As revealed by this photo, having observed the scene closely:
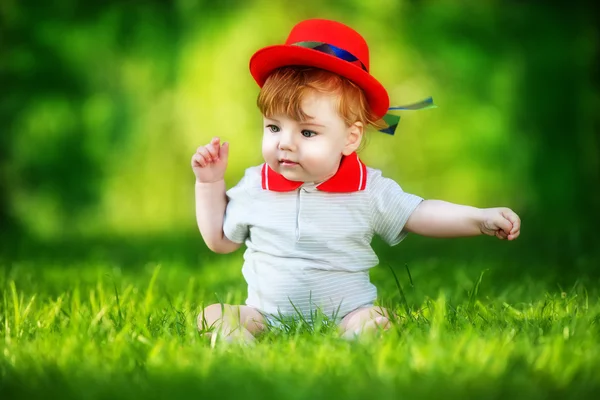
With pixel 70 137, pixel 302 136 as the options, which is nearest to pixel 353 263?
pixel 302 136

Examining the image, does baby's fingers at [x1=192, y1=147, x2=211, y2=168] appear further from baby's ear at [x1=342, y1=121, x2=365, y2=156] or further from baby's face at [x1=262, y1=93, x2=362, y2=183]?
baby's ear at [x1=342, y1=121, x2=365, y2=156]

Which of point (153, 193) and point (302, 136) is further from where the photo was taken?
point (153, 193)

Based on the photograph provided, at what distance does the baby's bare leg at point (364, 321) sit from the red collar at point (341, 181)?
370 millimetres

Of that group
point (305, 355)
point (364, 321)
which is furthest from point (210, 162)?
point (305, 355)

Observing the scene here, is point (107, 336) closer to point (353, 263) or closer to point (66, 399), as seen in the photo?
point (66, 399)

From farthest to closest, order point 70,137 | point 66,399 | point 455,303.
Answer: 1. point 70,137
2. point 455,303
3. point 66,399

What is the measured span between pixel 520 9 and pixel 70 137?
460 centimetres

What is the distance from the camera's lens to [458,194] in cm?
938

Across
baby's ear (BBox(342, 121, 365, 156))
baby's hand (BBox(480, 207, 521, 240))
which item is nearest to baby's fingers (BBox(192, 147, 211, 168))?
baby's ear (BBox(342, 121, 365, 156))

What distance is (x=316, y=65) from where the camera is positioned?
2.45m

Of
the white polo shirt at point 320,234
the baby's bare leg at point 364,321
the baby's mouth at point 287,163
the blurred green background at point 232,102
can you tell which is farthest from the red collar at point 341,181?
the blurred green background at point 232,102

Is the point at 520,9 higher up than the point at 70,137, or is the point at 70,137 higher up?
the point at 520,9

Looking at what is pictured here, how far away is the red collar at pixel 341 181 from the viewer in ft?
8.39

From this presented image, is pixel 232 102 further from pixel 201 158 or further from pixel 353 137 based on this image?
pixel 353 137
